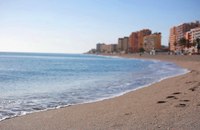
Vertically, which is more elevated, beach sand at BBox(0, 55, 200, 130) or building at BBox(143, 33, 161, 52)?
building at BBox(143, 33, 161, 52)

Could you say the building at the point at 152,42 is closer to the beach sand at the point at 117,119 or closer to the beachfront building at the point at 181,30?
the beachfront building at the point at 181,30

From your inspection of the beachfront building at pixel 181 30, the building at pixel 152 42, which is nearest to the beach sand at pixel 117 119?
the beachfront building at pixel 181 30

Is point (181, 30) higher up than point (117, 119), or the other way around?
point (181, 30)

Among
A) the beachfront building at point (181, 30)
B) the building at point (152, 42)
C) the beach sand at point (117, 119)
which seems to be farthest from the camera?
the building at point (152, 42)

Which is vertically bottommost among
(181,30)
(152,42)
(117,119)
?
(117,119)

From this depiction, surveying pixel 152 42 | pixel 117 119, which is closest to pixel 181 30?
pixel 152 42

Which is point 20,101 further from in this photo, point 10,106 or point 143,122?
point 143,122

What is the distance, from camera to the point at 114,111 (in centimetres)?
865

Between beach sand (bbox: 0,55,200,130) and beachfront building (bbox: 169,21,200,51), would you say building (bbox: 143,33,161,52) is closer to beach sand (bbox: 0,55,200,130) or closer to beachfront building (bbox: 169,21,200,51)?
beachfront building (bbox: 169,21,200,51)

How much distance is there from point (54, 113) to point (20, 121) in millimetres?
1293

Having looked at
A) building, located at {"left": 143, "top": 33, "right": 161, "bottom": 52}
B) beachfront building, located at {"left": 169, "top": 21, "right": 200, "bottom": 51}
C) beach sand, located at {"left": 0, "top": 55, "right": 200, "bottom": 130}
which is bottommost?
beach sand, located at {"left": 0, "top": 55, "right": 200, "bottom": 130}

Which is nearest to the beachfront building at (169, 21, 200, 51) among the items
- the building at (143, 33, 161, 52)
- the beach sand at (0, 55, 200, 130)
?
the building at (143, 33, 161, 52)

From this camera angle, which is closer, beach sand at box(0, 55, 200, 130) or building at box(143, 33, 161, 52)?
beach sand at box(0, 55, 200, 130)

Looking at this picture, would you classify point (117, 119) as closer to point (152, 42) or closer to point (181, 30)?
point (181, 30)
